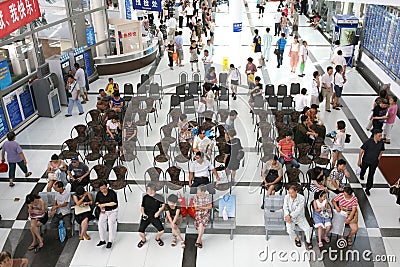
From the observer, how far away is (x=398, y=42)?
11.6 meters

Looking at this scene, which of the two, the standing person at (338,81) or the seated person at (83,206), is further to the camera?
the standing person at (338,81)

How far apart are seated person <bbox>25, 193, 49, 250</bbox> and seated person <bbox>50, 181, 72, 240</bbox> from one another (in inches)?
6.3

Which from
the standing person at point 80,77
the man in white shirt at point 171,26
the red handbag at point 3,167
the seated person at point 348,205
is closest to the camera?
the seated person at point 348,205

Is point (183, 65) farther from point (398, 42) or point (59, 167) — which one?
point (59, 167)

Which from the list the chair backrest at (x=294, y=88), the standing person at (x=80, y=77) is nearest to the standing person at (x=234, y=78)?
the chair backrest at (x=294, y=88)

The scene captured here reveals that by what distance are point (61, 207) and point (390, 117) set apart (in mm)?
7064

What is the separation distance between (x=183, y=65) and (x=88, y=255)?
32.2ft

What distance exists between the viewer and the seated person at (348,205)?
642 centimetres

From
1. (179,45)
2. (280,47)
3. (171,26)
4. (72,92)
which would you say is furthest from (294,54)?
(72,92)

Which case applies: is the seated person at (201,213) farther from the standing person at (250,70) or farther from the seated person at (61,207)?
the standing person at (250,70)

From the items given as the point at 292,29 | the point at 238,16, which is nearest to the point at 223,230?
the point at 238,16

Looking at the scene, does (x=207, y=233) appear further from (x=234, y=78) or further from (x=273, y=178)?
(x=234, y=78)

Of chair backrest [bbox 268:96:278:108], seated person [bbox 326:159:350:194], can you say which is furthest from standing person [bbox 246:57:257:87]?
seated person [bbox 326:159:350:194]

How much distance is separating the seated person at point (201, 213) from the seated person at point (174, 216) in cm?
27
